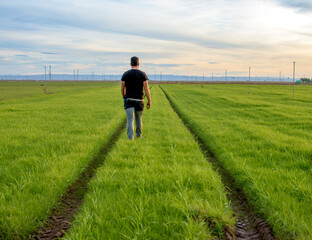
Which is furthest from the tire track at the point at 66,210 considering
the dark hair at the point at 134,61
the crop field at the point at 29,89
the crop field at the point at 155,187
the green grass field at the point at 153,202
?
the crop field at the point at 29,89

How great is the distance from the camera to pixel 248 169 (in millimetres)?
6266

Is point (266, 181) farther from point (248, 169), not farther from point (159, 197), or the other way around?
point (159, 197)

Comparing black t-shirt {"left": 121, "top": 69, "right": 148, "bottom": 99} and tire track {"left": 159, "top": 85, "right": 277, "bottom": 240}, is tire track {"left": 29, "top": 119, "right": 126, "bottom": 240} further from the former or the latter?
black t-shirt {"left": 121, "top": 69, "right": 148, "bottom": 99}

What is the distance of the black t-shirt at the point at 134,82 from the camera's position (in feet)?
29.6

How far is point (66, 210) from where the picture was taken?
4.63m

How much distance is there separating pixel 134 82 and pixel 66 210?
17.8 feet

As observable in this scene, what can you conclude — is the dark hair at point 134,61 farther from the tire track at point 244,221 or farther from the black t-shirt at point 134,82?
the tire track at point 244,221

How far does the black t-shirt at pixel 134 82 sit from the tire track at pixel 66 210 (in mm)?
3159

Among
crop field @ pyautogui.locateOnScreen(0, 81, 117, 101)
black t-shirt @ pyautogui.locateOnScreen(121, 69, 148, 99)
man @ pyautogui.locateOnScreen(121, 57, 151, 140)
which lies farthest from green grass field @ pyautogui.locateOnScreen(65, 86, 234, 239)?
crop field @ pyautogui.locateOnScreen(0, 81, 117, 101)

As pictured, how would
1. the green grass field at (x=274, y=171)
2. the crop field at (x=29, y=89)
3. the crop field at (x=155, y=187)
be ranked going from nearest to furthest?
the crop field at (x=155, y=187) < the green grass field at (x=274, y=171) < the crop field at (x=29, y=89)

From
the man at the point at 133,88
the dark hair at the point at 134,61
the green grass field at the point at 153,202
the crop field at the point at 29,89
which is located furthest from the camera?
the crop field at the point at 29,89

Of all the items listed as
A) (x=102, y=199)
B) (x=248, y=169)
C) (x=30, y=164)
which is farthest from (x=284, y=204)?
(x=30, y=164)

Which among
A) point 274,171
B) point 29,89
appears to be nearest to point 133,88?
point 274,171

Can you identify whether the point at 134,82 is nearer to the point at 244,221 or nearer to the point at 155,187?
the point at 155,187
